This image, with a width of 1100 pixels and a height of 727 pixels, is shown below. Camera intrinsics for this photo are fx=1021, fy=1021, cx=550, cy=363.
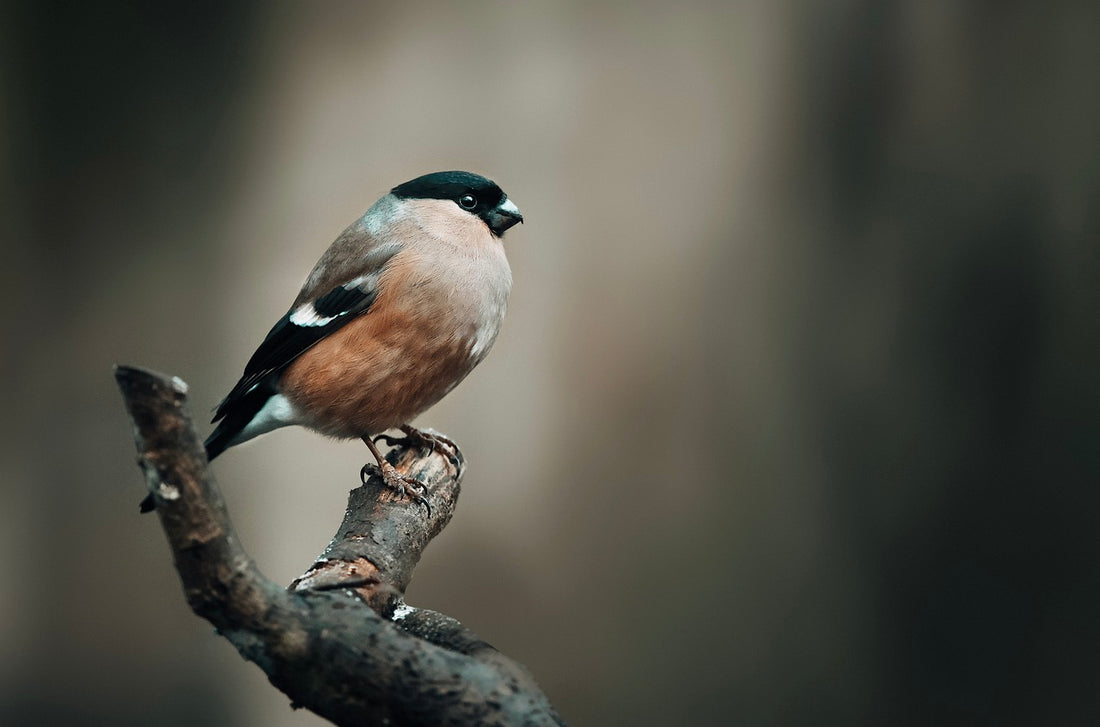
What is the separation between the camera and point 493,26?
296cm

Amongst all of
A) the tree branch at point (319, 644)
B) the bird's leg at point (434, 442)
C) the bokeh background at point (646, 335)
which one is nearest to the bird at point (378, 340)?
the bird's leg at point (434, 442)

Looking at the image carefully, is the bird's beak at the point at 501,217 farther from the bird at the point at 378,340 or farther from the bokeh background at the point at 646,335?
the bokeh background at the point at 646,335

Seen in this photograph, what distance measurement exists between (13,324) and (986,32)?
2.93 meters

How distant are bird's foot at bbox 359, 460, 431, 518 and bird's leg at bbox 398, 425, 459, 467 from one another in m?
0.20

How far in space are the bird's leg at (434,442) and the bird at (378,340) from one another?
6.2 inches

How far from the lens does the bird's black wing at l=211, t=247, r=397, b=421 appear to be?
71.9 inches

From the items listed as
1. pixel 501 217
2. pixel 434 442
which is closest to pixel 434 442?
pixel 434 442

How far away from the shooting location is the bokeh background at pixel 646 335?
9.39ft

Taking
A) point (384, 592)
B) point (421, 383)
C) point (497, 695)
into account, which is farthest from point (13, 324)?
point (497, 695)

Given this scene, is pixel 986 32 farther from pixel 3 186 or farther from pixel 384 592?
pixel 3 186

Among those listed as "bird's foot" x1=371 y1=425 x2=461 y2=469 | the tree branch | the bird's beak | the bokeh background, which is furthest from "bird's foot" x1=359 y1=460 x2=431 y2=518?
the bokeh background

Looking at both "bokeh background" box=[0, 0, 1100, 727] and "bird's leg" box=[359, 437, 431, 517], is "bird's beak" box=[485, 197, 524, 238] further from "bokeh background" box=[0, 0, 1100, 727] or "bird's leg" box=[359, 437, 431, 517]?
"bokeh background" box=[0, 0, 1100, 727]

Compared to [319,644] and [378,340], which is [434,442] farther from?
[319,644]

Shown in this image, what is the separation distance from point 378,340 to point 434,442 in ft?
1.06
